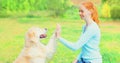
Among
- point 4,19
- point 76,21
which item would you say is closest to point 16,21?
point 4,19

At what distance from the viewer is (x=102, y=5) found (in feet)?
51.6

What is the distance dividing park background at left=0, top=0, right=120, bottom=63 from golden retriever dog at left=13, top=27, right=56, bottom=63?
4.73 meters

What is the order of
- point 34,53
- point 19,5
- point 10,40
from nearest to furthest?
point 34,53 < point 10,40 < point 19,5

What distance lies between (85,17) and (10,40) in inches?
296

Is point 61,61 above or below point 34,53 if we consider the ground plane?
below

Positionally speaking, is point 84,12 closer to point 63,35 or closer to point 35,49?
point 35,49

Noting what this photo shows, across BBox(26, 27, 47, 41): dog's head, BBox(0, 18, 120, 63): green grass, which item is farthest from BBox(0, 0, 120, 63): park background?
BBox(26, 27, 47, 41): dog's head

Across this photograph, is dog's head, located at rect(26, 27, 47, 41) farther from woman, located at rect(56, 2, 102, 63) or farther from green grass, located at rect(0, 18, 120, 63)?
green grass, located at rect(0, 18, 120, 63)

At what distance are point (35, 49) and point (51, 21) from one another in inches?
398

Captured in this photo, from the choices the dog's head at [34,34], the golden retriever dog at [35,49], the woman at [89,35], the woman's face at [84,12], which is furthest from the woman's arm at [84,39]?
the dog's head at [34,34]

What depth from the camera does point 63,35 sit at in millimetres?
11914

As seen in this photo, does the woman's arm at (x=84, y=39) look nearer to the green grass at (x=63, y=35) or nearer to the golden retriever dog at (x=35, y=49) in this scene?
the golden retriever dog at (x=35, y=49)

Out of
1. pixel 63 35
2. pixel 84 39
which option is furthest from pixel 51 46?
pixel 63 35

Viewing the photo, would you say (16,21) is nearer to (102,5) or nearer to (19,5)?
(19,5)
